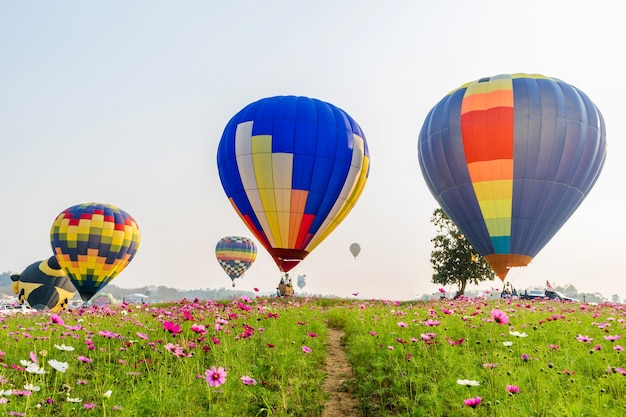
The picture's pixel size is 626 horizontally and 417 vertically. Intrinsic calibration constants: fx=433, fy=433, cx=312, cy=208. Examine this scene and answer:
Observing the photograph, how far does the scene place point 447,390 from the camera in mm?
6016

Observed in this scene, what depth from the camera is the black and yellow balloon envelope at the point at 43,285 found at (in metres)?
46.2

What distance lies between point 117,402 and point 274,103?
24.0 meters

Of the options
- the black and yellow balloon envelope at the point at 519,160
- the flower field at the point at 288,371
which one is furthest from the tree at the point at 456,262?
the flower field at the point at 288,371

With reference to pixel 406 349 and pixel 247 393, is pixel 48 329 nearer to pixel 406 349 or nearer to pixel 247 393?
pixel 247 393

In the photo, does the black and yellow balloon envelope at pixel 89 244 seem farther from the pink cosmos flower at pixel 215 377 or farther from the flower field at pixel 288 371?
the pink cosmos flower at pixel 215 377

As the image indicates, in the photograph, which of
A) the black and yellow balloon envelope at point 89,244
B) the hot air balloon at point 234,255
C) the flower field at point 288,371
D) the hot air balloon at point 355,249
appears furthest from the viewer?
the hot air balloon at point 234,255

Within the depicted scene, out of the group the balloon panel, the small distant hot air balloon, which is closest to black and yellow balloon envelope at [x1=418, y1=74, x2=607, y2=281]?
the balloon panel

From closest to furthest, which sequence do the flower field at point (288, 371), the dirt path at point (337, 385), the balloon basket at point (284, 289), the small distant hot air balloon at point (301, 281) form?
1. the flower field at point (288, 371)
2. the dirt path at point (337, 385)
3. the balloon basket at point (284, 289)
4. the small distant hot air balloon at point (301, 281)

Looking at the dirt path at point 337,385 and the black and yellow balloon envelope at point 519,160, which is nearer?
the dirt path at point 337,385

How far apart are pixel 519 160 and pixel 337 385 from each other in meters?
19.6

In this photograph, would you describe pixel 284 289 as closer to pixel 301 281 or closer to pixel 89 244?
pixel 89 244

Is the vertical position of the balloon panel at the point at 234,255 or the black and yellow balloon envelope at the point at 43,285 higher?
the balloon panel at the point at 234,255

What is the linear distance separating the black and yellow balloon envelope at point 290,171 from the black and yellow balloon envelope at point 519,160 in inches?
260

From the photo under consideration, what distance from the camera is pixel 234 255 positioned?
68.6 metres
